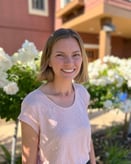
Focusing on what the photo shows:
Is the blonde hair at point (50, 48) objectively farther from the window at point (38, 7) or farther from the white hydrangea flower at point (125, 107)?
the window at point (38, 7)

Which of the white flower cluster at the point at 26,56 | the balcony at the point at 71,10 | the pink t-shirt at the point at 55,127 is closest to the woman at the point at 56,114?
the pink t-shirt at the point at 55,127

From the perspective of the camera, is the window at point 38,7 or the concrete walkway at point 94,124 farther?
the window at point 38,7

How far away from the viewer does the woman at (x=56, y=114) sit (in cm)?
138

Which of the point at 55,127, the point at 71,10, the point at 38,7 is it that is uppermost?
the point at 38,7

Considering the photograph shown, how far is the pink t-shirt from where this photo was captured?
1360 mm

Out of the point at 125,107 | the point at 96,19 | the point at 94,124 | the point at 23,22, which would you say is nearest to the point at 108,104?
the point at 125,107

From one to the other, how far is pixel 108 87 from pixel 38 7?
9.36 m

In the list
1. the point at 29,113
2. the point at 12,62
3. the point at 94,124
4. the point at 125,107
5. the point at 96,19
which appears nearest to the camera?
the point at 29,113

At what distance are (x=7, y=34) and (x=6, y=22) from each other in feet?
1.67

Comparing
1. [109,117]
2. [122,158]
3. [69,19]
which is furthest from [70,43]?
[69,19]

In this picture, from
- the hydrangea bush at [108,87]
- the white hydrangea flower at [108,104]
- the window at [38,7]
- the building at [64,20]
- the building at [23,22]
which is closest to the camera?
the white hydrangea flower at [108,104]

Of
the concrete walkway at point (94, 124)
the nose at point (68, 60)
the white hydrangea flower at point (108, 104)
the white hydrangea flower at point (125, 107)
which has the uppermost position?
the nose at point (68, 60)

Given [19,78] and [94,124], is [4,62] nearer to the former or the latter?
[19,78]

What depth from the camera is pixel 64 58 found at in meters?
1.39
